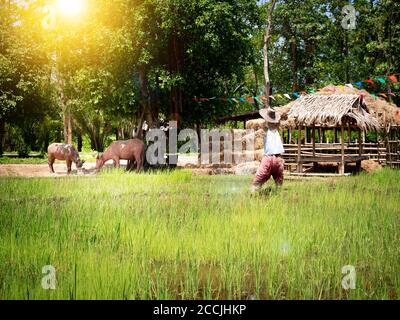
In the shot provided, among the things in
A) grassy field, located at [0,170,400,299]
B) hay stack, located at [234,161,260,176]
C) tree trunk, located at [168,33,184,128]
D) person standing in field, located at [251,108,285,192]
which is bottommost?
grassy field, located at [0,170,400,299]

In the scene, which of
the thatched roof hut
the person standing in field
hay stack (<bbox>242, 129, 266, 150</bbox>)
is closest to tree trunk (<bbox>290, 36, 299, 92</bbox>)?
hay stack (<bbox>242, 129, 266, 150</bbox>)

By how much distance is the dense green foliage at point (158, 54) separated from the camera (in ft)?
53.4

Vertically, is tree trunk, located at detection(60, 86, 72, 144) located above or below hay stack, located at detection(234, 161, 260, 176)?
above

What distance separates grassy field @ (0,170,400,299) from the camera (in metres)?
3.43

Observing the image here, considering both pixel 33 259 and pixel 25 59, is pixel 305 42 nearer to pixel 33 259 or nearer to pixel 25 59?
pixel 25 59

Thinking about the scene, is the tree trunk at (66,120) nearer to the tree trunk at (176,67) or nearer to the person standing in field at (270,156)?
the tree trunk at (176,67)

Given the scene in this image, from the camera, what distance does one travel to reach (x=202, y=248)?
445 cm

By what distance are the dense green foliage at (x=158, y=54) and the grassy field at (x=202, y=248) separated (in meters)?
6.24

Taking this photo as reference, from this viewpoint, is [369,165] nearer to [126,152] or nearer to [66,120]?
[126,152]

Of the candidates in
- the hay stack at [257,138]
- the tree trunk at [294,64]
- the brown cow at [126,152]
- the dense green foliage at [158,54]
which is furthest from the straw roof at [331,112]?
the tree trunk at [294,64]

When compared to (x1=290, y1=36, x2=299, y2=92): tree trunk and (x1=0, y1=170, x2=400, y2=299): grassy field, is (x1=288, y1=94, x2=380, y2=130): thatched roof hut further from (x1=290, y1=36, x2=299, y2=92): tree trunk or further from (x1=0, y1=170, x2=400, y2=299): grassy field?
(x1=290, y1=36, x2=299, y2=92): tree trunk

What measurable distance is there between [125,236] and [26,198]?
4.06 meters

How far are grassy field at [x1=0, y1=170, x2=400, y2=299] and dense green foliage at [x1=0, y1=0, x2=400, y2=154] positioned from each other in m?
6.24

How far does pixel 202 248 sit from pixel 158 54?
14.4 metres
